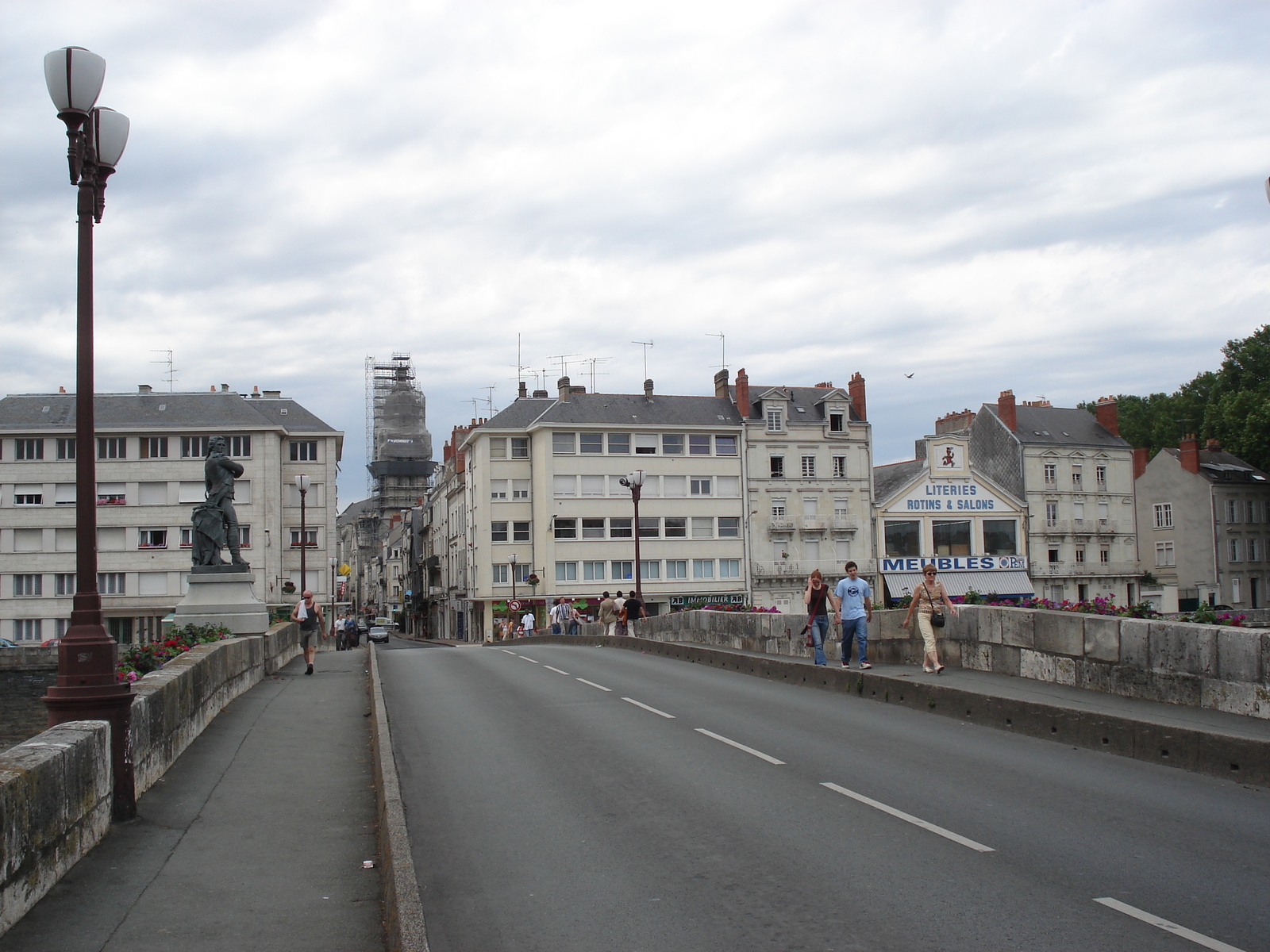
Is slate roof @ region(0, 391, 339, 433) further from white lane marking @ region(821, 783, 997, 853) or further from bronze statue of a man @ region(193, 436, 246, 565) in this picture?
white lane marking @ region(821, 783, 997, 853)

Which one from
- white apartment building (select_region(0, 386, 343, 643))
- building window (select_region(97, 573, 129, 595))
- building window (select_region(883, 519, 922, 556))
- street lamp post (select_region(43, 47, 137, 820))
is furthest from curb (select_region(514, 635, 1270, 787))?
building window (select_region(97, 573, 129, 595))

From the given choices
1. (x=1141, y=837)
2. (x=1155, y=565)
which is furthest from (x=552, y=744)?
(x=1155, y=565)

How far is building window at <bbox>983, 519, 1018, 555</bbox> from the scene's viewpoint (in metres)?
67.3

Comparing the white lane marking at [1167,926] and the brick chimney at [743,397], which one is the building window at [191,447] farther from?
the white lane marking at [1167,926]

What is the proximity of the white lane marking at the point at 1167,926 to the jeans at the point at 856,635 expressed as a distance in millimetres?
11150

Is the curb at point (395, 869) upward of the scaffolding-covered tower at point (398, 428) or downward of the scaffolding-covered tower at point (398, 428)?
downward

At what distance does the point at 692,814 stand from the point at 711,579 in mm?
56593

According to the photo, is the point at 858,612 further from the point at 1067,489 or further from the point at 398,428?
the point at 398,428

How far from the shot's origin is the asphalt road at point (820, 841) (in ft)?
19.0

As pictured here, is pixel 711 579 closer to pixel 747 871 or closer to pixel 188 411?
pixel 188 411

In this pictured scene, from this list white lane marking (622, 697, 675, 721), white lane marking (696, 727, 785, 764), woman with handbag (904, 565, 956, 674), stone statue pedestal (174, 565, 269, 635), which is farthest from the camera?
stone statue pedestal (174, 565, 269, 635)

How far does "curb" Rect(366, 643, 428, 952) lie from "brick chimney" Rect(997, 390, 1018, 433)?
6449cm

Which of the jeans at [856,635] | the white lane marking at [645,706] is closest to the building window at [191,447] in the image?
the white lane marking at [645,706]

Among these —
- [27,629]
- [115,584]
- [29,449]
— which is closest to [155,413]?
[29,449]
